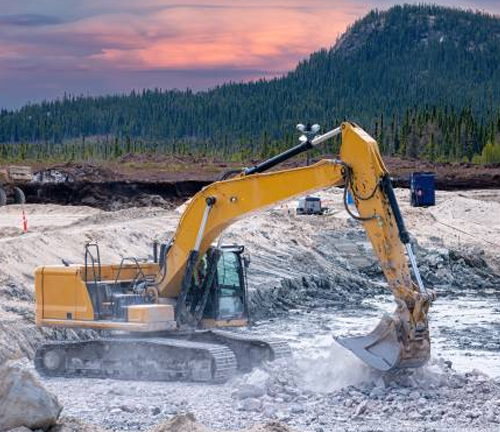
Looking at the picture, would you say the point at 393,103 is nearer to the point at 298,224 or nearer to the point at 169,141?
the point at 169,141

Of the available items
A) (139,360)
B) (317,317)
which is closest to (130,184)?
(317,317)

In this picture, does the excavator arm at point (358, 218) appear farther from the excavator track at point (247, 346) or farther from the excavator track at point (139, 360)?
the excavator track at point (139, 360)

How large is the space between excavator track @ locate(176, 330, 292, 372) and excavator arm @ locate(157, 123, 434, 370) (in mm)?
703

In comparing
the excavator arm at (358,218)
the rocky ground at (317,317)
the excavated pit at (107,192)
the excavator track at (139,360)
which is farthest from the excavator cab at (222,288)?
the excavated pit at (107,192)

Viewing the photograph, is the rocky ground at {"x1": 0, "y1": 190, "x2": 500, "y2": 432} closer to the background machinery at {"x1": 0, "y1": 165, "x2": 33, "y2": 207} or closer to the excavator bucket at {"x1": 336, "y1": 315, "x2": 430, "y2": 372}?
the excavator bucket at {"x1": 336, "y1": 315, "x2": 430, "y2": 372}

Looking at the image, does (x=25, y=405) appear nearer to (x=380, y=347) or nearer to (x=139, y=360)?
(x=380, y=347)

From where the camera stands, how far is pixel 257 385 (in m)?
14.8

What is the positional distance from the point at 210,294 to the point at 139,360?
1512 mm

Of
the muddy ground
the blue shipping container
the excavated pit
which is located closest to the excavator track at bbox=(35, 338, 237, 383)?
the muddy ground

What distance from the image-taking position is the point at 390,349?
14547mm

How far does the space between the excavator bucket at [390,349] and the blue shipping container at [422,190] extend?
101 ft

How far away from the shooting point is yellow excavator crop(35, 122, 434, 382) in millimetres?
14695

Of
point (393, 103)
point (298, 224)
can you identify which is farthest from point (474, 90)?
point (298, 224)

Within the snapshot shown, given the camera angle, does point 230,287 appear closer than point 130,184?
Yes
